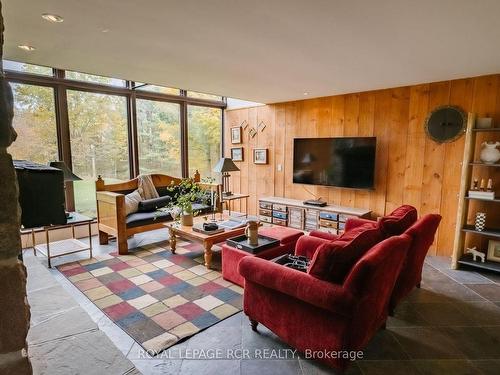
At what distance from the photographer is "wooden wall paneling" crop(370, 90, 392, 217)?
436 cm

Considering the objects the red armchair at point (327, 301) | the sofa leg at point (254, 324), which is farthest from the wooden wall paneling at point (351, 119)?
the sofa leg at point (254, 324)

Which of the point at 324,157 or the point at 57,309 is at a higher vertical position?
the point at 324,157

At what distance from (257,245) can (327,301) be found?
1.33 meters

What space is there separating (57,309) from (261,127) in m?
4.89

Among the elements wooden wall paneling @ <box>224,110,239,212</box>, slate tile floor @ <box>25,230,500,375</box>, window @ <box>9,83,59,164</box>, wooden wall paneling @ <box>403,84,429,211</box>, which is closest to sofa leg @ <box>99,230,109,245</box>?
window @ <box>9,83,59,164</box>

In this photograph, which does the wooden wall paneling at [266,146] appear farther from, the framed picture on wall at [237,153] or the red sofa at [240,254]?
the red sofa at [240,254]

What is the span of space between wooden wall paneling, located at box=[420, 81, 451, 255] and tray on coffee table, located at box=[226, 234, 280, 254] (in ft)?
7.90

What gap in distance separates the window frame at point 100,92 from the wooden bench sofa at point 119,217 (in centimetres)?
62

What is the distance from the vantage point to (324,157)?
493 cm

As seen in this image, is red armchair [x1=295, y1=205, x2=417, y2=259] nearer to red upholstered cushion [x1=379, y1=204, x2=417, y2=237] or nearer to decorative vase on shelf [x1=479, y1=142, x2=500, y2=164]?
red upholstered cushion [x1=379, y1=204, x2=417, y2=237]

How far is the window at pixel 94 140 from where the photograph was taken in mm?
4627

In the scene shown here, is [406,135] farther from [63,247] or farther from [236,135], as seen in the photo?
[63,247]

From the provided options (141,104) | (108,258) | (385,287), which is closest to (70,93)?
(141,104)

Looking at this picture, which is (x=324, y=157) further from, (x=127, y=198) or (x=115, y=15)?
(x=115, y=15)
